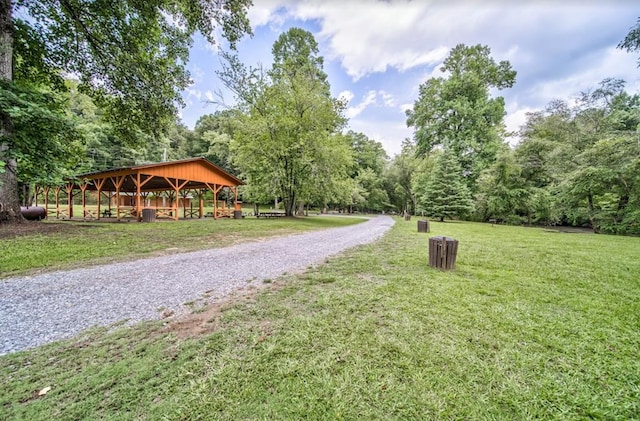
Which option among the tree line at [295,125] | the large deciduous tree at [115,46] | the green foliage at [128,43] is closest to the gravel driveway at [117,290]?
the tree line at [295,125]

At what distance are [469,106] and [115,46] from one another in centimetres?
3058

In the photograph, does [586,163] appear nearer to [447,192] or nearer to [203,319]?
[447,192]

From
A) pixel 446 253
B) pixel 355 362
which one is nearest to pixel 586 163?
pixel 446 253

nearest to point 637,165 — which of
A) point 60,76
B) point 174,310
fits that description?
point 174,310

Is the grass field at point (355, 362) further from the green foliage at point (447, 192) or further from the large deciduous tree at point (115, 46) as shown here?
the green foliage at point (447, 192)

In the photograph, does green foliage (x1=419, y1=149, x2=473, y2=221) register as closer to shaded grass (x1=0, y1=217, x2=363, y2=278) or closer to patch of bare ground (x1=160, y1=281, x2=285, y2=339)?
shaded grass (x1=0, y1=217, x2=363, y2=278)

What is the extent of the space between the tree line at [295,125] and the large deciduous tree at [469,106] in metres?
0.14

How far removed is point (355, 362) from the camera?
212 centimetres

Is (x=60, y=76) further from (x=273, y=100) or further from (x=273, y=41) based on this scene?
(x=273, y=41)

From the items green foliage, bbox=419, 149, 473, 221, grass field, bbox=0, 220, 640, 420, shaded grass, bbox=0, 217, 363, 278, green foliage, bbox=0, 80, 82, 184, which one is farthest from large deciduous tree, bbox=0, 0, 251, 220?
green foliage, bbox=419, 149, 473, 221

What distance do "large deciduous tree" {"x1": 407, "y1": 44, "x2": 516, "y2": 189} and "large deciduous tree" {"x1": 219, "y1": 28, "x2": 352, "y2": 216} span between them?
16.3 m

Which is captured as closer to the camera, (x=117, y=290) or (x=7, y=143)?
(x=117, y=290)

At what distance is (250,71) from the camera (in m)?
17.8

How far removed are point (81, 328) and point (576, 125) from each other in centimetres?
2837
